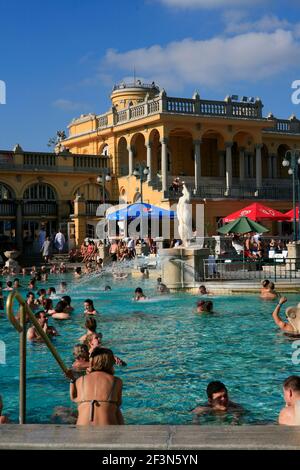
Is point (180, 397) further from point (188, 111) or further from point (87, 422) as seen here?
point (188, 111)

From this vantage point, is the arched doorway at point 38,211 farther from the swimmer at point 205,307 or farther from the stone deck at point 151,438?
the stone deck at point 151,438

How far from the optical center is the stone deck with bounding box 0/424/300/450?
455 cm

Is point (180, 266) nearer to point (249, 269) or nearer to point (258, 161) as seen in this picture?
point (249, 269)

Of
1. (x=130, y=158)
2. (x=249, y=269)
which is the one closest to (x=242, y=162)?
(x=130, y=158)

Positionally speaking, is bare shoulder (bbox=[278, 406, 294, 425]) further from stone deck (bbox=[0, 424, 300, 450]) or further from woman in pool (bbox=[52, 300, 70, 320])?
woman in pool (bbox=[52, 300, 70, 320])

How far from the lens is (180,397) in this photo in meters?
9.26

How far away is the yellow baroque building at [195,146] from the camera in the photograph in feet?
138

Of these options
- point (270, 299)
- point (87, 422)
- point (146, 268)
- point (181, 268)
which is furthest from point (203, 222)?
point (87, 422)

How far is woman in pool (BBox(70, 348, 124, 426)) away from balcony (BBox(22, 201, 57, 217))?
118 ft

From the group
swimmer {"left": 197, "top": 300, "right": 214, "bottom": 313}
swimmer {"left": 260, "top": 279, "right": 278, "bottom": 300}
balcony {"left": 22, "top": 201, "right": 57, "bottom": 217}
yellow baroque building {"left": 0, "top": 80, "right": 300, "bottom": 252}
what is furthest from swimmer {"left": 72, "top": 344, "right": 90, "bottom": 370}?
balcony {"left": 22, "top": 201, "right": 57, "bottom": 217}

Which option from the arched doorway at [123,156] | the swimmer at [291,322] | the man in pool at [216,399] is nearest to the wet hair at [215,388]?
the man in pool at [216,399]

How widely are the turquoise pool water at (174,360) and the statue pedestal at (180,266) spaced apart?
3201 millimetres

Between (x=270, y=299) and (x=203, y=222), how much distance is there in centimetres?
2257
